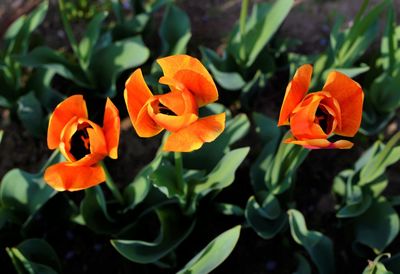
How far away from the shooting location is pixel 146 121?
4.45 feet

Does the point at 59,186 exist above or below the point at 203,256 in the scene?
above

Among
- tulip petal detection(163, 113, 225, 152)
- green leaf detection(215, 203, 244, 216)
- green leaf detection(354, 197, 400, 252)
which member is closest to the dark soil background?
green leaf detection(215, 203, 244, 216)

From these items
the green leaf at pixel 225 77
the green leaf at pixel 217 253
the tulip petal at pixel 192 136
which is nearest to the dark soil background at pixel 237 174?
the green leaf at pixel 225 77

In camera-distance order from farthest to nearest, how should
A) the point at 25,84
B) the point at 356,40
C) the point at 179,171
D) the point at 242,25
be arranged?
the point at 25,84 < the point at 356,40 < the point at 242,25 < the point at 179,171

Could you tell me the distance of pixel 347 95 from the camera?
1368 millimetres

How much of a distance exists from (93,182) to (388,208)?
1237 millimetres

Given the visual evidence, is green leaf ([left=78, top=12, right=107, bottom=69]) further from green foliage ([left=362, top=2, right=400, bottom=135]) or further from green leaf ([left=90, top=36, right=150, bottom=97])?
green foliage ([left=362, top=2, right=400, bottom=135])

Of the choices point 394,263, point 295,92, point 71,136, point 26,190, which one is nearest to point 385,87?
point 394,263

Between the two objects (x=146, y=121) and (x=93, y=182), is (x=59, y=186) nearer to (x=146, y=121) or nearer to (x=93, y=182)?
(x=93, y=182)

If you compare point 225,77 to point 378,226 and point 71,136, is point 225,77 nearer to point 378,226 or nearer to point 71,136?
point 378,226

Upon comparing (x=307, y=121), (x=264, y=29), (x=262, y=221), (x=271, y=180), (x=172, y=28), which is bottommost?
(x=262, y=221)

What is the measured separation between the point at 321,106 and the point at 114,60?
4.34 ft

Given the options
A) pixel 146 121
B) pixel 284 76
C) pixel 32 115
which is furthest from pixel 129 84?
pixel 284 76

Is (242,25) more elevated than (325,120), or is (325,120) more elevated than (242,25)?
(325,120)
